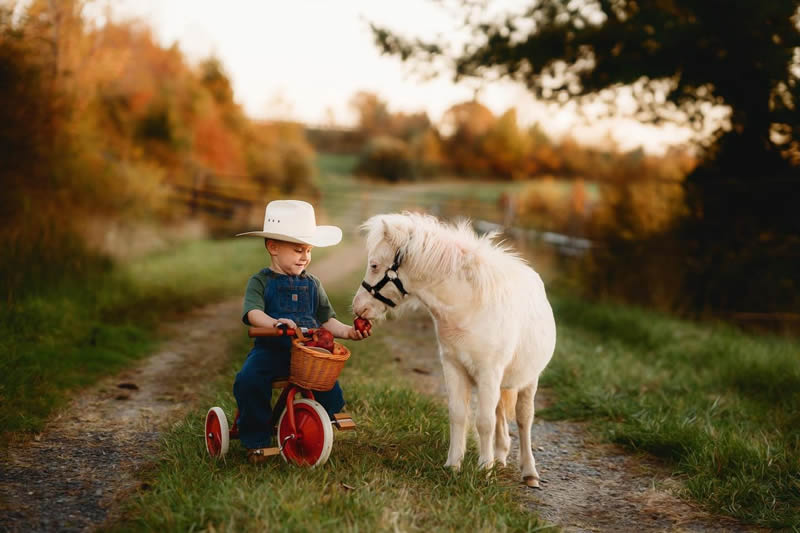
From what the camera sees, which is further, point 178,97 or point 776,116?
point 178,97

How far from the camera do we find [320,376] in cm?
377

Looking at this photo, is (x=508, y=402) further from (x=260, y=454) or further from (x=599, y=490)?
(x=260, y=454)

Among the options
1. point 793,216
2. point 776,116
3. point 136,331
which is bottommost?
point 136,331

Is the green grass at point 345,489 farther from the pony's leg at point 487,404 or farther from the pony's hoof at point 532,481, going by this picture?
the pony's leg at point 487,404

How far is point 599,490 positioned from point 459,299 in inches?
65.4

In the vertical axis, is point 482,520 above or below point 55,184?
below

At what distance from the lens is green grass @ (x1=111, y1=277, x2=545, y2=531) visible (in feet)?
10.3

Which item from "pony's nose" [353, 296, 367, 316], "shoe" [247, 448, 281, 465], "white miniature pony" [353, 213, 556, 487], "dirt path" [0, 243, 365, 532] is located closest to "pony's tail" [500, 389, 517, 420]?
"white miniature pony" [353, 213, 556, 487]

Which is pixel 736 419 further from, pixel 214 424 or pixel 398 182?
pixel 398 182

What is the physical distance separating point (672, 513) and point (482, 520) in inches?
54.3

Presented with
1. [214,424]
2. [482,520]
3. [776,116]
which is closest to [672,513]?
[482,520]

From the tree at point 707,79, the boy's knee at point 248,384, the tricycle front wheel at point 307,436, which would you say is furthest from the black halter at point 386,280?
the tree at point 707,79

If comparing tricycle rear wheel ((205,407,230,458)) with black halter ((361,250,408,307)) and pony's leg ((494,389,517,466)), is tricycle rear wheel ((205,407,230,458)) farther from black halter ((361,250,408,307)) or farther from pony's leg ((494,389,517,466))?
pony's leg ((494,389,517,466))

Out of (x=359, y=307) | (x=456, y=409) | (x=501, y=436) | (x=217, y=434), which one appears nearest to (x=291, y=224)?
(x=359, y=307)
